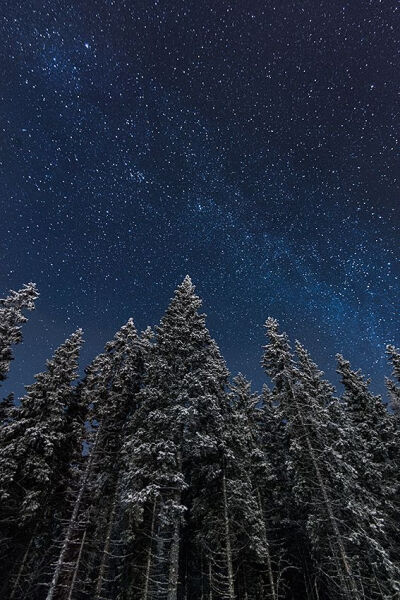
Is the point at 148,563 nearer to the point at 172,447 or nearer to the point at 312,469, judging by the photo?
the point at 172,447

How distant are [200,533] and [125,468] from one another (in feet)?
15.8

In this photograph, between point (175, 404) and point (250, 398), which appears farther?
point (250, 398)

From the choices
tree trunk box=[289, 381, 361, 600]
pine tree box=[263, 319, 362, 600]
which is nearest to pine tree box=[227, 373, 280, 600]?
pine tree box=[263, 319, 362, 600]

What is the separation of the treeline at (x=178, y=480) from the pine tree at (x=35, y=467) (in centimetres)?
9

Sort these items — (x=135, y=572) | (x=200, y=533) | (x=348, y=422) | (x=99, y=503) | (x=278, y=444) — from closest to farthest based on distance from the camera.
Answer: (x=135, y=572) → (x=200, y=533) → (x=99, y=503) → (x=348, y=422) → (x=278, y=444)

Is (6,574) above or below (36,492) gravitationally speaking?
below

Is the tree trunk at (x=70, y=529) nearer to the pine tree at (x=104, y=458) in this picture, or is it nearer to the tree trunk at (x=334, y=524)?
the pine tree at (x=104, y=458)

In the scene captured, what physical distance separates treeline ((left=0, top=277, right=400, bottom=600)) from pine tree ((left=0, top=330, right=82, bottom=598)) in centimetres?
9

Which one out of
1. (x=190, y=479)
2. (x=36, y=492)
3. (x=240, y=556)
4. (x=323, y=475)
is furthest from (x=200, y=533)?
(x=36, y=492)

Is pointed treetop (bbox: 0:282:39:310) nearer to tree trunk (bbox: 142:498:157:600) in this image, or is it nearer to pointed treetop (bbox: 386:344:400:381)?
tree trunk (bbox: 142:498:157:600)

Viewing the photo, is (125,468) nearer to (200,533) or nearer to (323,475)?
(200,533)

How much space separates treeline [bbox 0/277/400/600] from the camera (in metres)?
14.7

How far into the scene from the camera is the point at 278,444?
2409 cm

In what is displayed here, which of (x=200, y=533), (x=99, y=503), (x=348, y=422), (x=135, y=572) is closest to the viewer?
(x=135, y=572)
